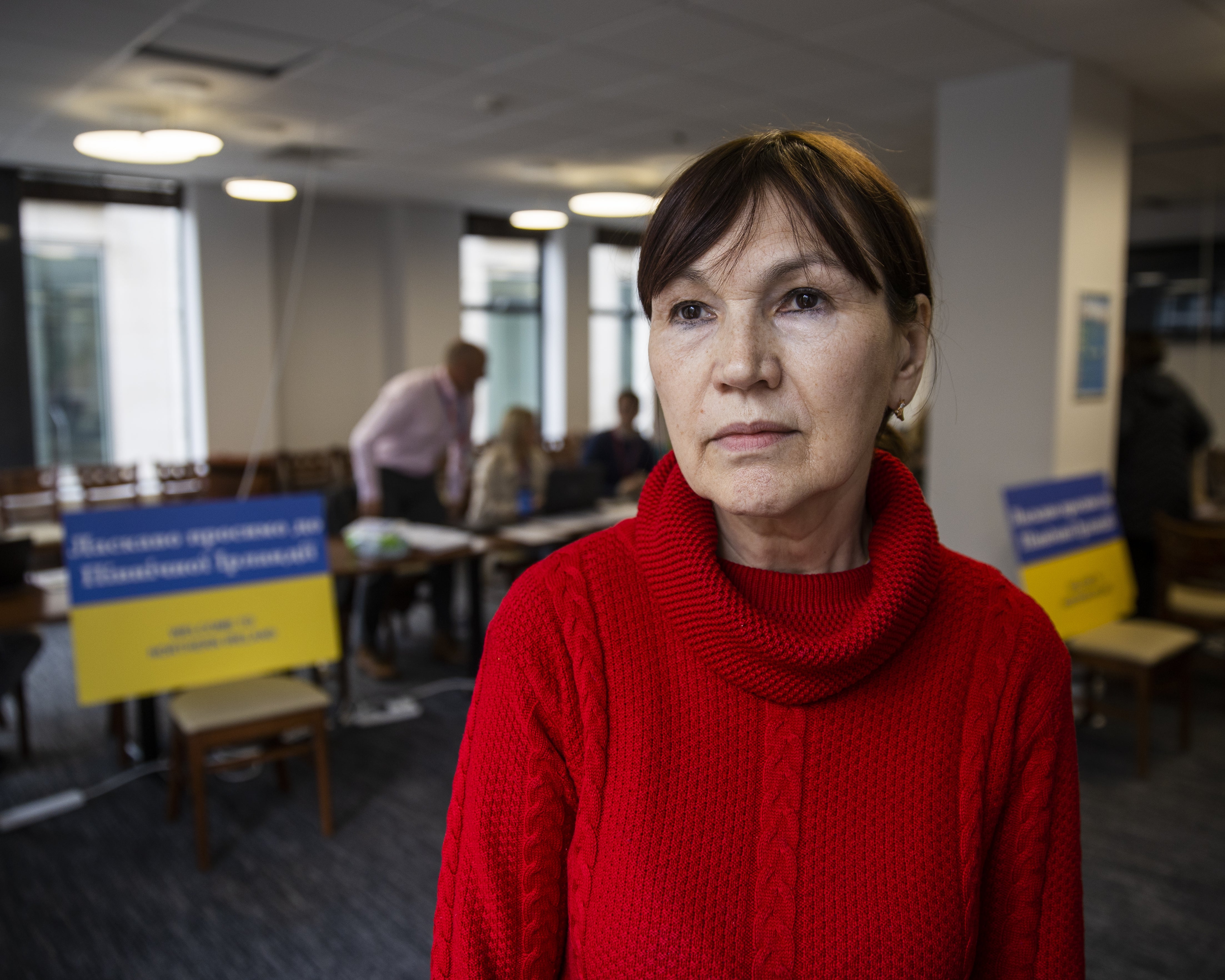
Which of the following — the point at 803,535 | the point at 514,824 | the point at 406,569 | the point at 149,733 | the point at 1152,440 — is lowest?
the point at 149,733

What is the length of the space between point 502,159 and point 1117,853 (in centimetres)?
590

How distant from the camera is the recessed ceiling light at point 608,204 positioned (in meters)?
5.64

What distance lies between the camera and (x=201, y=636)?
318cm

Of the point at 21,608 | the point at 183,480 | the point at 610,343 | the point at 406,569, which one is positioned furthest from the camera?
the point at 610,343

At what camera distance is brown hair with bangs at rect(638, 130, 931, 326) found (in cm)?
85

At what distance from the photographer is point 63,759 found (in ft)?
13.1

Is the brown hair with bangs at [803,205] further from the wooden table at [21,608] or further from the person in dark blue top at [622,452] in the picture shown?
the person in dark blue top at [622,452]

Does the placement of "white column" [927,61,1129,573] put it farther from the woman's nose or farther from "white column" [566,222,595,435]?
"white column" [566,222,595,435]

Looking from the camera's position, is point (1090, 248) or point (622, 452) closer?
point (1090, 248)

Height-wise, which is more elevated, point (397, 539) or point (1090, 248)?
point (1090, 248)

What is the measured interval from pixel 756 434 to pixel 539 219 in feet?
21.8

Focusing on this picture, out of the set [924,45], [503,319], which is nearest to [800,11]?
[924,45]

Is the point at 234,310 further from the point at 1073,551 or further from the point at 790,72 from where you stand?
the point at 1073,551

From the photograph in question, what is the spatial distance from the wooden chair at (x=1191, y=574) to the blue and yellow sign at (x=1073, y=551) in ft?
1.15
